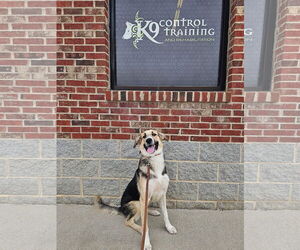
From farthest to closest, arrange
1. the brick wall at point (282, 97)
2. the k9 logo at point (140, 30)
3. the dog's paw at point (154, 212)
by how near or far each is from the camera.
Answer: the k9 logo at point (140, 30)
the dog's paw at point (154, 212)
the brick wall at point (282, 97)

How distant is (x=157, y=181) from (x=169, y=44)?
6.47 feet

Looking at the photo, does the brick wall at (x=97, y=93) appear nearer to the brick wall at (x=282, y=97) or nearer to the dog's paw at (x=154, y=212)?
the brick wall at (x=282, y=97)

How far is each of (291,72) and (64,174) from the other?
3.59 m

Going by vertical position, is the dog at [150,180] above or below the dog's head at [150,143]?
below

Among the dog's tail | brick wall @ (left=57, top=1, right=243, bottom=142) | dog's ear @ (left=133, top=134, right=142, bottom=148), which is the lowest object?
the dog's tail

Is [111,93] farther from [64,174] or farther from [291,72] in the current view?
[291,72]

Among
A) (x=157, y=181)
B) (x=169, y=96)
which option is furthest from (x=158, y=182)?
(x=169, y=96)

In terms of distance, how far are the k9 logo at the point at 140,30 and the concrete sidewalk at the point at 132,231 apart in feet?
8.41

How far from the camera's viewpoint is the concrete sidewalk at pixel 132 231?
253 cm

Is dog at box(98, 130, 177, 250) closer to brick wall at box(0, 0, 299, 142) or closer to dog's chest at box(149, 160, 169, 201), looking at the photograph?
dog's chest at box(149, 160, 169, 201)

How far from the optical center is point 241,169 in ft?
10.6

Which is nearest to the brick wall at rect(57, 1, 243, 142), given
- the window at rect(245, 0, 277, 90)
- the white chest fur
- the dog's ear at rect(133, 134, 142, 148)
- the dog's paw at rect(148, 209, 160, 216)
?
the window at rect(245, 0, 277, 90)

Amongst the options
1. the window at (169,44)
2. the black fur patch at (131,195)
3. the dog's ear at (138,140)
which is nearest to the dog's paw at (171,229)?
the black fur patch at (131,195)

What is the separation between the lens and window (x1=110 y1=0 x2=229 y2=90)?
316 cm
